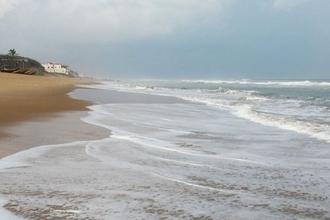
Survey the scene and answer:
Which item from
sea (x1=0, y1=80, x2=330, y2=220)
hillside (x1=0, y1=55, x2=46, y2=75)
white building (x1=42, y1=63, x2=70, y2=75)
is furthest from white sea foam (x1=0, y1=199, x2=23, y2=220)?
white building (x1=42, y1=63, x2=70, y2=75)

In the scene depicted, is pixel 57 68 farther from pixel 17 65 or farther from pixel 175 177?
pixel 175 177

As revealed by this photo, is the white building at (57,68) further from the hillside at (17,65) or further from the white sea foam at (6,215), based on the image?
the white sea foam at (6,215)

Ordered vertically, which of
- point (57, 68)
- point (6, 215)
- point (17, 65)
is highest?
point (17, 65)

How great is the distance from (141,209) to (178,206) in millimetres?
427

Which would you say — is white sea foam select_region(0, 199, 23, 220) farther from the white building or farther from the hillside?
the white building

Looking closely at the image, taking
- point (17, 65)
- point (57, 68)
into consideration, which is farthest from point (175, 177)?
point (57, 68)

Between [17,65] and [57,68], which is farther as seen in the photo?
[57,68]

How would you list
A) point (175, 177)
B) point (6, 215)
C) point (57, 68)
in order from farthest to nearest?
point (57, 68), point (175, 177), point (6, 215)

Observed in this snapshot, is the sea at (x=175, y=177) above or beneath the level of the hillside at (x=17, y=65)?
beneath

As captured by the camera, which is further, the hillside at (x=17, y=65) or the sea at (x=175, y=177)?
the hillside at (x=17, y=65)

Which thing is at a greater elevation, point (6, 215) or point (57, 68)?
point (57, 68)

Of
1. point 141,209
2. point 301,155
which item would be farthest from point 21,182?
point 301,155

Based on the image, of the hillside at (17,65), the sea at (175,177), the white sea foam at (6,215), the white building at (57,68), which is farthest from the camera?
the white building at (57,68)

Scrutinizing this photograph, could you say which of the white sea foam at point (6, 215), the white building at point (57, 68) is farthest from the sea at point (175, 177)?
the white building at point (57, 68)
